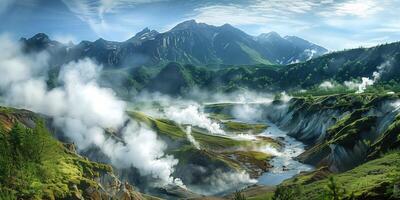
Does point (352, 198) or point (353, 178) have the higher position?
point (352, 198)

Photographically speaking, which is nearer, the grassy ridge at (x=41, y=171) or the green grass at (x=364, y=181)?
the green grass at (x=364, y=181)

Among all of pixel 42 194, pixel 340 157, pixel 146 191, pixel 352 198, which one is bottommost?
pixel 146 191

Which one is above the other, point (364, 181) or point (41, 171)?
point (364, 181)

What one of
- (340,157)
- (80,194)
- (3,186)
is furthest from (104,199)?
(340,157)

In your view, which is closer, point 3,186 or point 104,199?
point 3,186

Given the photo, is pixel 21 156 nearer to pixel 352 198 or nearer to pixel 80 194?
pixel 80 194

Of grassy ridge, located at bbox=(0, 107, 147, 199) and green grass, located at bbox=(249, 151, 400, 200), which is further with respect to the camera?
grassy ridge, located at bbox=(0, 107, 147, 199)

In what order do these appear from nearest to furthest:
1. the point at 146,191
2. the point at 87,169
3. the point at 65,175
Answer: the point at 65,175
the point at 87,169
the point at 146,191

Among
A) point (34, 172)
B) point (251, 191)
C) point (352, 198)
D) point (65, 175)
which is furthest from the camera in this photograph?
point (251, 191)

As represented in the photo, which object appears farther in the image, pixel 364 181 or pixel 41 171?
pixel 41 171

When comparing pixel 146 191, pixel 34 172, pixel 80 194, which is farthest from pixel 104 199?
pixel 146 191
